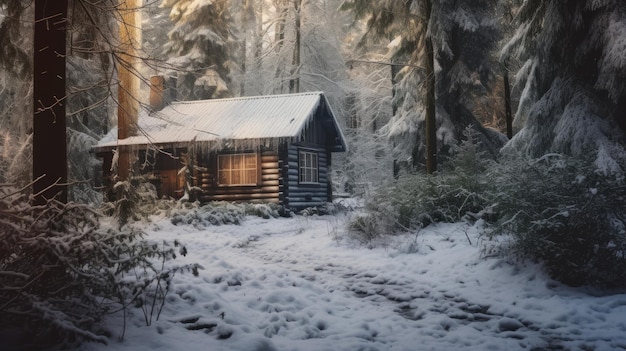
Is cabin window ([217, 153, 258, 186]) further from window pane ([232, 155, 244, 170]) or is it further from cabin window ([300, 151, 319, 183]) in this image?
cabin window ([300, 151, 319, 183])

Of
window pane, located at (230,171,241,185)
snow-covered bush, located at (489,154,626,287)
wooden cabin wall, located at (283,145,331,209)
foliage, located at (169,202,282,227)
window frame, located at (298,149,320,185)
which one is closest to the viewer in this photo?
snow-covered bush, located at (489,154,626,287)

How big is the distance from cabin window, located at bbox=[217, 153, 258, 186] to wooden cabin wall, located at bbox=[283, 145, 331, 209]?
1.46 m

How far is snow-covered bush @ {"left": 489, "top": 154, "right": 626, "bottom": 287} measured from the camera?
5.84 m

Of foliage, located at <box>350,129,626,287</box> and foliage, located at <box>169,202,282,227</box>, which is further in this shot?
foliage, located at <box>169,202,282,227</box>

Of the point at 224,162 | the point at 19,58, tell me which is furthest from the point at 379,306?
the point at 224,162

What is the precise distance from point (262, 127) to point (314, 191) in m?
4.20

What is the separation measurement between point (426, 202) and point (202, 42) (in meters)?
20.3

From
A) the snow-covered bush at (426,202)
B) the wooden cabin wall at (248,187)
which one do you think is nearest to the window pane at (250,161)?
the wooden cabin wall at (248,187)

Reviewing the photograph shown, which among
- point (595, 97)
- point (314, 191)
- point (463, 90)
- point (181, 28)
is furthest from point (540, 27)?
point (181, 28)

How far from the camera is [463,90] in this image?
18234mm

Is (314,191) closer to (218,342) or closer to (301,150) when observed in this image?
(301,150)

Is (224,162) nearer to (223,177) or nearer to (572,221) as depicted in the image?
(223,177)

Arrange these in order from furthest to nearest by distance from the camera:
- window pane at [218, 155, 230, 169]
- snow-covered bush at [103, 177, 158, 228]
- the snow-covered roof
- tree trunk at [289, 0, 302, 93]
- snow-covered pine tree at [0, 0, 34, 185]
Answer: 1. tree trunk at [289, 0, 302, 93]
2. window pane at [218, 155, 230, 169]
3. the snow-covered roof
4. snow-covered bush at [103, 177, 158, 228]
5. snow-covered pine tree at [0, 0, 34, 185]

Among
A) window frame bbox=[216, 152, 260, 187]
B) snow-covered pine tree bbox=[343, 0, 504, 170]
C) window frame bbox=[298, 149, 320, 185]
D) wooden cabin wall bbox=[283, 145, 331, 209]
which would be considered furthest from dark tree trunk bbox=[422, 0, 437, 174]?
window frame bbox=[216, 152, 260, 187]
